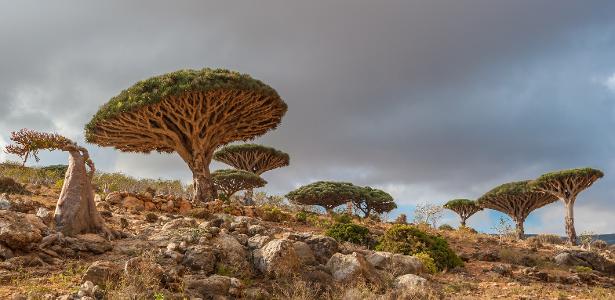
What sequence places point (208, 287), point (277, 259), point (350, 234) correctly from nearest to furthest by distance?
point (208, 287)
point (277, 259)
point (350, 234)

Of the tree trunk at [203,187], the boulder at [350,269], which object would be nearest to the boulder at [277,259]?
the boulder at [350,269]

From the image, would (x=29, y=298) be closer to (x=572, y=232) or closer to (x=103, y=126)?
(x=103, y=126)

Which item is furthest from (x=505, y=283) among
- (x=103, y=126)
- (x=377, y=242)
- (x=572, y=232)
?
(x=572, y=232)

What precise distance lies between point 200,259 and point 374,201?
38.5 m

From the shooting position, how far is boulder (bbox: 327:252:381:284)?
1026cm

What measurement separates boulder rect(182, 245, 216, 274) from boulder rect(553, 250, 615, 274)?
15.9 m

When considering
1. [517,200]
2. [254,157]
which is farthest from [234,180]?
[517,200]

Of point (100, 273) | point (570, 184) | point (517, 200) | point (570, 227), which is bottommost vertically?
point (100, 273)

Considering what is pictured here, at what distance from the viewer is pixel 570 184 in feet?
124

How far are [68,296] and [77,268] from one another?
2241 mm

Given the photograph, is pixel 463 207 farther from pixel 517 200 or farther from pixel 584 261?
pixel 584 261

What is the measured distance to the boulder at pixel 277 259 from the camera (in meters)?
10.1

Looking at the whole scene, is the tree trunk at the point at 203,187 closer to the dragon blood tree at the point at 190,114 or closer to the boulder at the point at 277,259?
the dragon blood tree at the point at 190,114

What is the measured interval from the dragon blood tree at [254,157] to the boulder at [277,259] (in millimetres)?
34749
